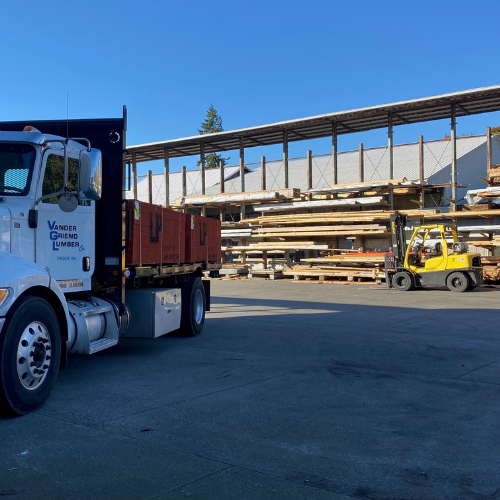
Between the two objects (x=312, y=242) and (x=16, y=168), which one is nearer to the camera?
(x=16, y=168)

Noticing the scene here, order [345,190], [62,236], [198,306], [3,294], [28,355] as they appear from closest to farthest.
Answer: [3,294], [28,355], [62,236], [198,306], [345,190]

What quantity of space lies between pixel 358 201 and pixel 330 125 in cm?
592

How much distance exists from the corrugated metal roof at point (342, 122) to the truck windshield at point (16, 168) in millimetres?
20495

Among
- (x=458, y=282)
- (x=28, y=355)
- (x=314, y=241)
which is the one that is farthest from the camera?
(x=314, y=241)

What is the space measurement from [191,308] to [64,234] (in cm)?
395

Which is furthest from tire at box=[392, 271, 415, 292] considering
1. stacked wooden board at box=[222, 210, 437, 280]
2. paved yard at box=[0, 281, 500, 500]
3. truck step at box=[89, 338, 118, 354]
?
truck step at box=[89, 338, 118, 354]

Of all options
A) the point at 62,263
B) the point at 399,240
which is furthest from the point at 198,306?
the point at 399,240

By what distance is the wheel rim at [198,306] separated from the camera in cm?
1113

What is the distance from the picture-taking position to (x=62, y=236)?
7.21 m

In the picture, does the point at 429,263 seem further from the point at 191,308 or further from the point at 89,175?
the point at 89,175

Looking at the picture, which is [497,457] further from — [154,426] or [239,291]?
[239,291]

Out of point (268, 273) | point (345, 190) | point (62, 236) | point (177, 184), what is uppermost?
point (177, 184)

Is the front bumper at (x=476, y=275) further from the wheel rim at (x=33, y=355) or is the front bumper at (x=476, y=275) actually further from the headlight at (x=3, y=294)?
the headlight at (x=3, y=294)

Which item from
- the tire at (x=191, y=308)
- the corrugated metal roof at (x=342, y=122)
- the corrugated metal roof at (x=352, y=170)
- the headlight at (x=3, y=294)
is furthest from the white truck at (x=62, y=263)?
the corrugated metal roof at (x=352, y=170)
